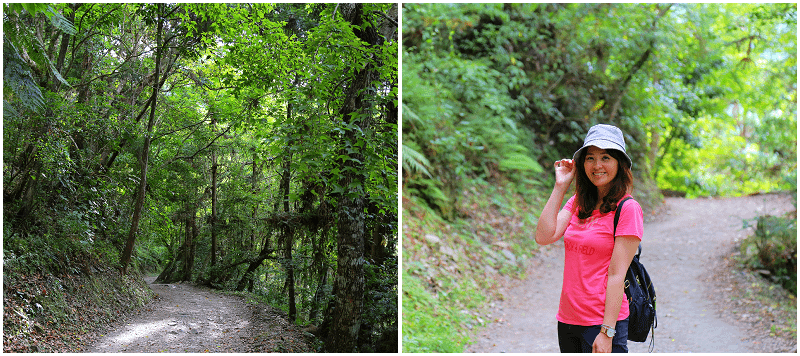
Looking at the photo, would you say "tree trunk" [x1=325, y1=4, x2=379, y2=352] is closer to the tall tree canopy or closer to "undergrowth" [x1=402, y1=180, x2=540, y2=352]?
"undergrowth" [x1=402, y1=180, x2=540, y2=352]

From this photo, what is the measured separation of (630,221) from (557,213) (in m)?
0.28

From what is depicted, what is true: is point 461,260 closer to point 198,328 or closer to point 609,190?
point 198,328

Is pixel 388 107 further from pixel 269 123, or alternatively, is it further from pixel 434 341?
pixel 434 341

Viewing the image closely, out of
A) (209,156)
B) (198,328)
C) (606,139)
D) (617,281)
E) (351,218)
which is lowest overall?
(198,328)

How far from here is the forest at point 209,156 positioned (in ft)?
10.7

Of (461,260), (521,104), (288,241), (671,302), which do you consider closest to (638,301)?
(288,241)

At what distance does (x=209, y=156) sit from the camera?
12.8ft

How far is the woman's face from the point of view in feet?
6.07

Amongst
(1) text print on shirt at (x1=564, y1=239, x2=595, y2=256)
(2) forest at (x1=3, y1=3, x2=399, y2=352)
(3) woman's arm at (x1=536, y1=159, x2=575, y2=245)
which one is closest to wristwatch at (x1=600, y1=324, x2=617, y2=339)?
(1) text print on shirt at (x1=564, y1=239, x2=595, y2=256)

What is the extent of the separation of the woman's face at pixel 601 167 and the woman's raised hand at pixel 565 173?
0.09 meters

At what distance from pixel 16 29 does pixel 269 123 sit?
5.47 feet

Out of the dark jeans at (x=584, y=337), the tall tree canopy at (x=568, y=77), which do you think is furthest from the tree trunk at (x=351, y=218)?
the dark jeans at (x=584, y=337)

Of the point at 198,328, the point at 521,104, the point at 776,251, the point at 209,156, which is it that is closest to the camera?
the point at 198,328

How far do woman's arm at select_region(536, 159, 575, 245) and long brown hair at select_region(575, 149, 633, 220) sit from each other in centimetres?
4
